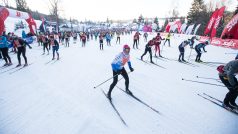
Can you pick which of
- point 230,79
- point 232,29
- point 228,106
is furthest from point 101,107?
point 232,29

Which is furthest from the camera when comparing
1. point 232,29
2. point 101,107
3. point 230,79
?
point 232,29

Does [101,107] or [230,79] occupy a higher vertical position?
[230,79]

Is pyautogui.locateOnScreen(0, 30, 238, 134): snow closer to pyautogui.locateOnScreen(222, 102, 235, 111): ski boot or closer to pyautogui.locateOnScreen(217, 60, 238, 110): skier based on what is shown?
pyautogui.locateOnScreen(222, 102, 235, 111): ski boot

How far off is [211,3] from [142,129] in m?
62.0

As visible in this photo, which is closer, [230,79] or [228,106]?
[230,79]

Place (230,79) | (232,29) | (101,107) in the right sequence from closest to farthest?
1. (230,79)
2. (101,107)
3. (232,29)

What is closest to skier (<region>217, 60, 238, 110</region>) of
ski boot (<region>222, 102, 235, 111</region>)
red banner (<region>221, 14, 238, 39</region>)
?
ski boot (<region>222, 102, 235, 111</region>)

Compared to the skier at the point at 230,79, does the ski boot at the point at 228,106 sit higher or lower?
lower

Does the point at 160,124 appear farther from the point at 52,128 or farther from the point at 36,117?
the point at 36,117

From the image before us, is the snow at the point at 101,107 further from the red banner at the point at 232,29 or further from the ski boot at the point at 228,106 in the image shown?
the red banner at the point at 232,29

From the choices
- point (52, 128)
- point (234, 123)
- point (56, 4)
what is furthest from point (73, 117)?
point (56, 4)

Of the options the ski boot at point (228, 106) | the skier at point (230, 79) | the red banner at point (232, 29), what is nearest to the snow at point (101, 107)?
the ski boot at point (228, 106)

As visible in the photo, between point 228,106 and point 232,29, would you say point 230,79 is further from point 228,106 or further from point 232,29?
point 232,29

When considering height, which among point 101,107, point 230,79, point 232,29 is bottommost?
point 101,107
